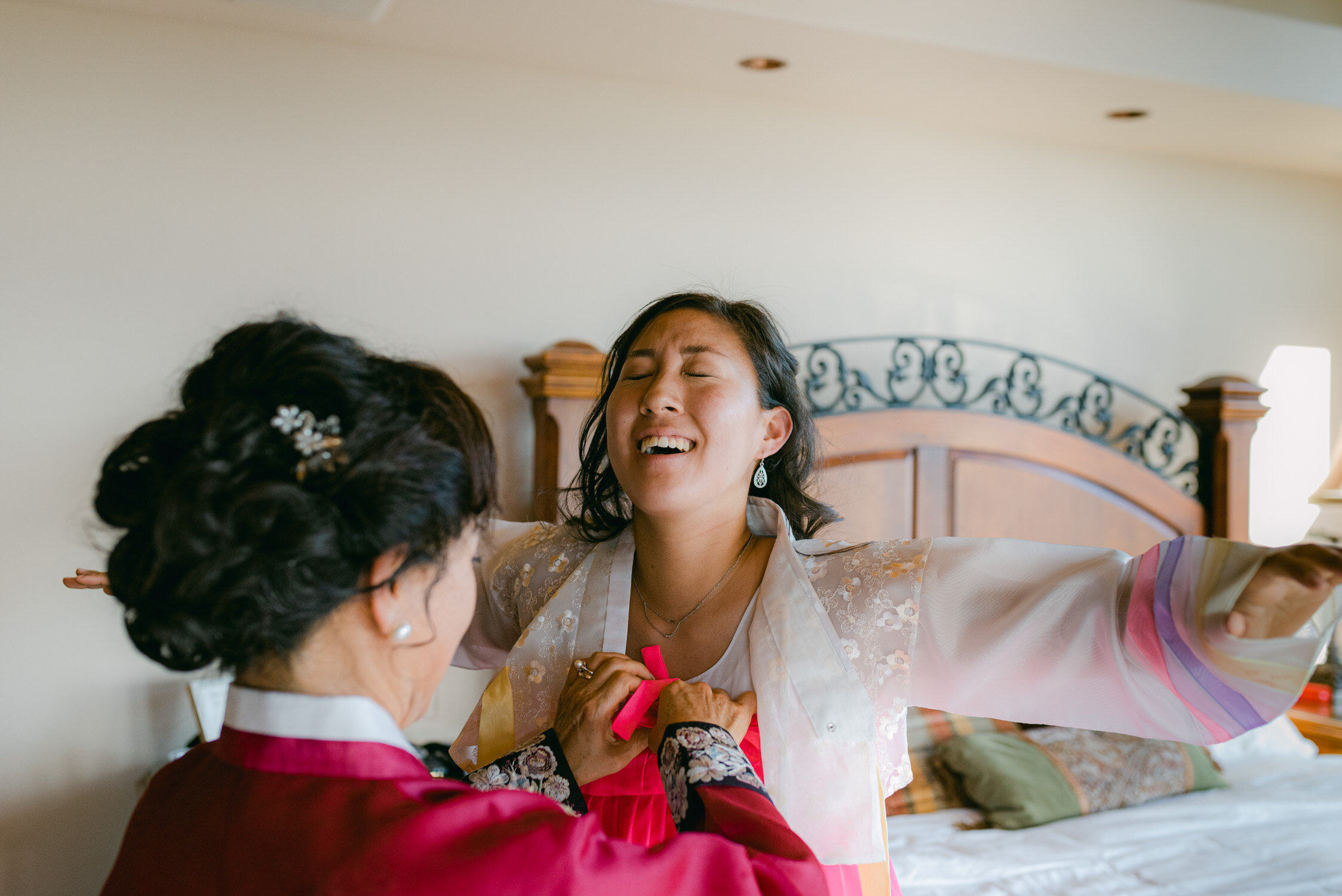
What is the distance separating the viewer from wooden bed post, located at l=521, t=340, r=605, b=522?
278 centimetres

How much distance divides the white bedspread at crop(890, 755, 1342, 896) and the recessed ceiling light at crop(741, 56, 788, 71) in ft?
7.16

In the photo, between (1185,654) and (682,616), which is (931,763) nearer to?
(682,616)

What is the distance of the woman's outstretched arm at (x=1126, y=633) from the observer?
919 mm

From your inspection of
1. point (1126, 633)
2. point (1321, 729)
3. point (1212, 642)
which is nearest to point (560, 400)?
point (1126, 633)

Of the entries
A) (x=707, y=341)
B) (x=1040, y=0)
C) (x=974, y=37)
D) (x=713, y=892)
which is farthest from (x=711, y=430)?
(x=1040, y=0)

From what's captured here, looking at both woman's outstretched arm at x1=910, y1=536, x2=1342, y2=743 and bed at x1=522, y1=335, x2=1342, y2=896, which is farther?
bed at x1=522, y1=335, x2=1342, y2=896

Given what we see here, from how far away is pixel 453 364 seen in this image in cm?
292

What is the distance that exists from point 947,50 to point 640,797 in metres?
2.30

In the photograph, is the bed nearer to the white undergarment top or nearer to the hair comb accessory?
the white undergarment top

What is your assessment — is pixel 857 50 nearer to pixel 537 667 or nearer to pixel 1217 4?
pixel 1217 4

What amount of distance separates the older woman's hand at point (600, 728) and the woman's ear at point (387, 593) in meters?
0.40

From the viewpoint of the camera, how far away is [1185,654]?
1.01 metres

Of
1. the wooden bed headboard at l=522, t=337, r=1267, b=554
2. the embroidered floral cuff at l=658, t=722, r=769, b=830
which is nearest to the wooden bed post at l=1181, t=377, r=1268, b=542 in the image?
the wooden bed headboard at l=522, t=337, r=1267, b=554

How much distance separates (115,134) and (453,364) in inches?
40.4
